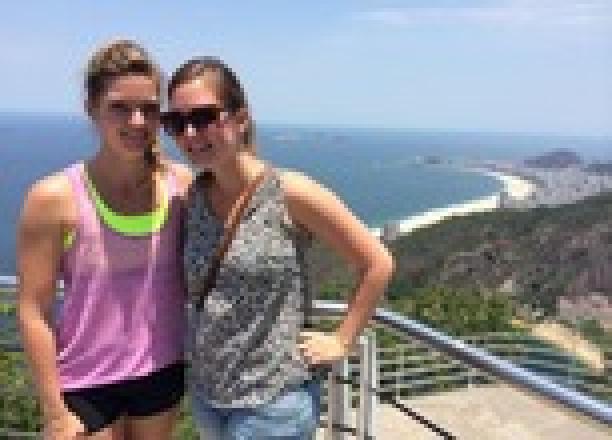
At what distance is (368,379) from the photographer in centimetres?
231

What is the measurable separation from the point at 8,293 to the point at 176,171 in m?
0.69

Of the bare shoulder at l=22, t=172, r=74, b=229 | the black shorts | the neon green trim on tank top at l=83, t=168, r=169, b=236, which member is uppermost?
the bare shoulder at l=22, t=172, r=74, b=229

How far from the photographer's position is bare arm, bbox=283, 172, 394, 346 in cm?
161

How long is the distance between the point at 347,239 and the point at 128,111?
422mm

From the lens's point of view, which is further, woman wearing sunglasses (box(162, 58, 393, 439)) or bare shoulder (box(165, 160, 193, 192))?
bare shoulder (box(165, 160, 193, 192))

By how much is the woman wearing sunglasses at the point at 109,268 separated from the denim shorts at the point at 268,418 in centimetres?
14

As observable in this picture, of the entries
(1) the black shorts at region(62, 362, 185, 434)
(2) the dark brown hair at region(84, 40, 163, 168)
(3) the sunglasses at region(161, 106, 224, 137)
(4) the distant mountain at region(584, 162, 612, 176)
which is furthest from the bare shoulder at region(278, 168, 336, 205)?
(4) the distant mountain at region(584, 162, 612, 176)

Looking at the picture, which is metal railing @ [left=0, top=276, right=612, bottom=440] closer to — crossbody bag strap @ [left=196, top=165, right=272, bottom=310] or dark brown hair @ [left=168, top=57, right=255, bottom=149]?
crossbody bag strap @ [left=196, top=165, right=272, bottom=310]

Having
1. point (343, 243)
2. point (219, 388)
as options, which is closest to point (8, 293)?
point (219, 388)

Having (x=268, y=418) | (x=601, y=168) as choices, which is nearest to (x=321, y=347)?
(x=268, y=418)

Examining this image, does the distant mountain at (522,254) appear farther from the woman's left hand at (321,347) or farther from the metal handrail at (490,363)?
the woman's left hand at (321,347)

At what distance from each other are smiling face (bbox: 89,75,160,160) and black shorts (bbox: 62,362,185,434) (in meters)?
0.41

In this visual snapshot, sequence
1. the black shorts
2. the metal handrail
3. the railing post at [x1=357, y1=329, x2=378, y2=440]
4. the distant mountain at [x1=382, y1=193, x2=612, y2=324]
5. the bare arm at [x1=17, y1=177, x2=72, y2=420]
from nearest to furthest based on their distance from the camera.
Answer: the metal handrail
the bare arm at [x1=17, y1=177, x2=72, y2=420]
the black shorts
the railing post at [x1=357, y1=329, x2=378, y2=440]
the distant mountain at [x1=382, y1=193, x2=612, y2=324]

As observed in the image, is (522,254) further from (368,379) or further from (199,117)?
(199,117)
